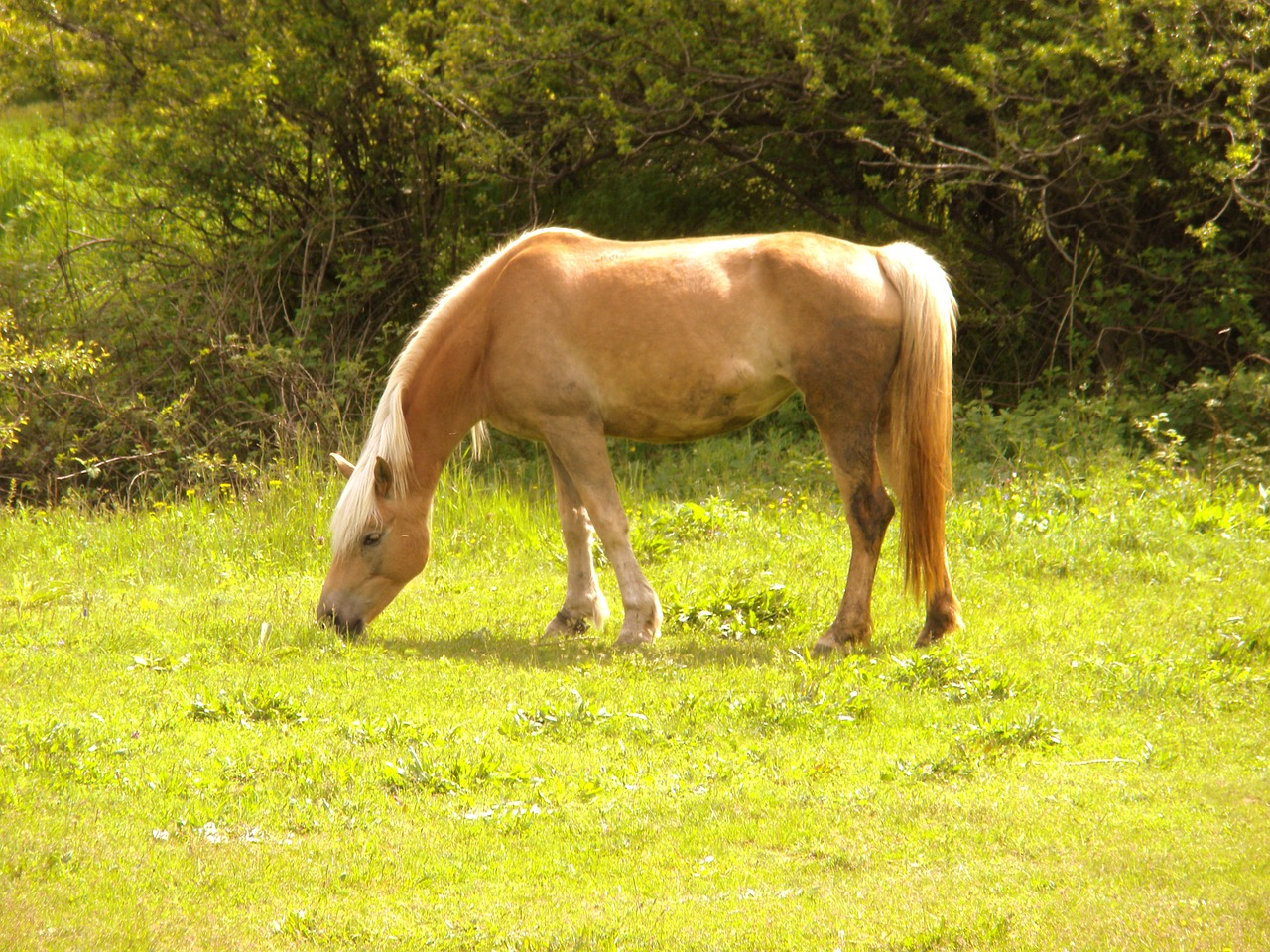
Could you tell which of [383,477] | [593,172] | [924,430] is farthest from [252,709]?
[593,172]

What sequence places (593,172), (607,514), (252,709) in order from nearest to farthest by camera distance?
(252,709), (607,514), (593,172)

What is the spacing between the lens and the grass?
11.6ft

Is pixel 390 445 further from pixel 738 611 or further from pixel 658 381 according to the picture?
pixel 738 611

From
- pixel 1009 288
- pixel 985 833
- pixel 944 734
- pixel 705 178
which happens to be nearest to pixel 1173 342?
pixel 1009 288

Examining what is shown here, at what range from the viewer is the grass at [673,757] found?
3.54 m

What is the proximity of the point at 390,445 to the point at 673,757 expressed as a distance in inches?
107

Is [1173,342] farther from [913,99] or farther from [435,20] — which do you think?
[435,20]

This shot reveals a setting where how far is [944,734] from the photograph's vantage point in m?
5.03

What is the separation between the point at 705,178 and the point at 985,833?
34.0 ft

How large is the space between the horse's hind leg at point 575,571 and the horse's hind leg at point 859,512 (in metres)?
1.36

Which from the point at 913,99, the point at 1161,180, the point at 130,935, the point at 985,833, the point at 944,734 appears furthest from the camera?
the point at 1161,180

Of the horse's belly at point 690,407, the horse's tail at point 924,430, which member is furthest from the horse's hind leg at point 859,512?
the horse's belly at point 690,407

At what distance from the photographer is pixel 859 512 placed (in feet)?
21.4

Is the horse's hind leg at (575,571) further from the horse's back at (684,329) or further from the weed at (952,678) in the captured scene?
the weed at (952,678)
